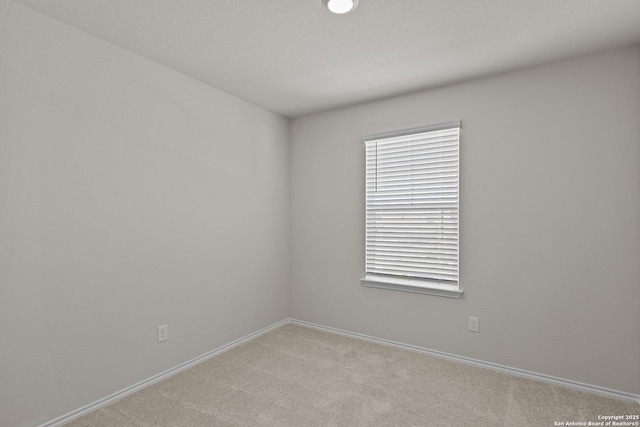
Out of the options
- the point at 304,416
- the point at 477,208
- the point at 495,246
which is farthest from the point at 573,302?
the point at 304,416

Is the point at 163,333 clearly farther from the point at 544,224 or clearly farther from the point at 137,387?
the point at 544,224

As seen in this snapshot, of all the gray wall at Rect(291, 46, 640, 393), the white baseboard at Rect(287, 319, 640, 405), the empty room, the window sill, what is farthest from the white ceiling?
the white baseboard at Rect(287, 319, 640, 405)

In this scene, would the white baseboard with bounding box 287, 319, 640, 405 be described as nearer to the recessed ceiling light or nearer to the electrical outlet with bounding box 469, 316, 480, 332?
the electrical outlet with bounding box 469, 316, 480, 332

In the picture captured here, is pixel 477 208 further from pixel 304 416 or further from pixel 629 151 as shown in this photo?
pixel 304 416

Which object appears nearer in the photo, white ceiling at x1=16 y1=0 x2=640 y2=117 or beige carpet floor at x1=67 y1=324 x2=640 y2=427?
white ceiling at x1=16 y1=0 x2=640 y2=117

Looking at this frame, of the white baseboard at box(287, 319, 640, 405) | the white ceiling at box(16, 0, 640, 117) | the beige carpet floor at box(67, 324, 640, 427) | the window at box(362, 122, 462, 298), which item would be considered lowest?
the beige carpet floor at box(67, 324, 640, 427)

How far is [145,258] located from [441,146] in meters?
2.67

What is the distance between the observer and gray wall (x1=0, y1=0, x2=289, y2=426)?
1.87 meters

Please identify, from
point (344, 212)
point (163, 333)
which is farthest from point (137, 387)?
point (344, 212)

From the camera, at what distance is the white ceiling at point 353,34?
6.17ft

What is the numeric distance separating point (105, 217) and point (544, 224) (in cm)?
323

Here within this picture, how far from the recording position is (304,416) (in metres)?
2.09

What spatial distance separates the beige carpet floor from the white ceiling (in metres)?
2.46

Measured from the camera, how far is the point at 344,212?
3.58 m
